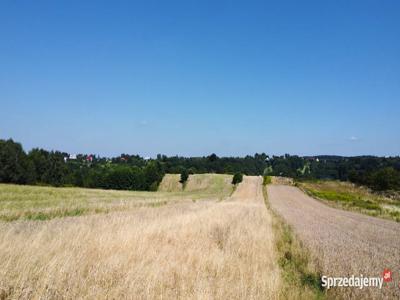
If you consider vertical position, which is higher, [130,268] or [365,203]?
[130,268]

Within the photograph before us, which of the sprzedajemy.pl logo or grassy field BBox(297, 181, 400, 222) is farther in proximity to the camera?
grassy field BBox(297, 181, 400, 222)

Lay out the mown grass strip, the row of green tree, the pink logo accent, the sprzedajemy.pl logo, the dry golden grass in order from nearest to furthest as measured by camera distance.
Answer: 1. the dry golden grass
2. the mown grass strip
3. the sprzedajemy.pl logo
4. the pink logo accent
5. the row of green tree

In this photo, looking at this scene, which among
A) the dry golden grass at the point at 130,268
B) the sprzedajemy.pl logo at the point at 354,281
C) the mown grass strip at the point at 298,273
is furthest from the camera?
the sprzedajemy.pl logo at the point at 354,281

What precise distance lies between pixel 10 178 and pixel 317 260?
9668cm

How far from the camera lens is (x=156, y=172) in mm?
109438

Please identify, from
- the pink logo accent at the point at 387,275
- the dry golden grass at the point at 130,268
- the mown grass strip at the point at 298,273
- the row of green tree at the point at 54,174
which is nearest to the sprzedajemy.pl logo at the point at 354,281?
the pink logo accent at the point at 387,275

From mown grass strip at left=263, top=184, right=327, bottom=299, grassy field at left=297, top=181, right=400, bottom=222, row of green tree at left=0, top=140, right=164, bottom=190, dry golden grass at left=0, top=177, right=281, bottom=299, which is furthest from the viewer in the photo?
row of green tree at left=0, top=140, right=164, bottom=190

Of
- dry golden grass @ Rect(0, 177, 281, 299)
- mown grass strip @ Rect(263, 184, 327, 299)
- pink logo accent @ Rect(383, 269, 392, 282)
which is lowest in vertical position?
mown grass strip @ Rect(263, 184, 327, 299)

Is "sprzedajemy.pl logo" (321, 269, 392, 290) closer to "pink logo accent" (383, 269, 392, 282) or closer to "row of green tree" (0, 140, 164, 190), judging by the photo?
"pink logo accent" (383, 269, 392, 282)

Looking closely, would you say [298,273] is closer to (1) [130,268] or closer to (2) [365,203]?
(1) [130,268]

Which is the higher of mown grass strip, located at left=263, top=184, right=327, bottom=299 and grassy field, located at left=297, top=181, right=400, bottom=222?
mown grass strip, located at left=263, top=184, right=327, bottom=299

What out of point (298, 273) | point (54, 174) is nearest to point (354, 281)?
point (298, 273)

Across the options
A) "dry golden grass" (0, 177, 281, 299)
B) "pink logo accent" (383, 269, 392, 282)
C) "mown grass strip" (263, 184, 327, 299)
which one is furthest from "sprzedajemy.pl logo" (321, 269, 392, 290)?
"dry golden grass" (0, 177, 281, 299)

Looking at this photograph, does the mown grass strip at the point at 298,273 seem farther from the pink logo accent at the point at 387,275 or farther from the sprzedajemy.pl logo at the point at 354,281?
the pink logo accent at the point at 387,275
